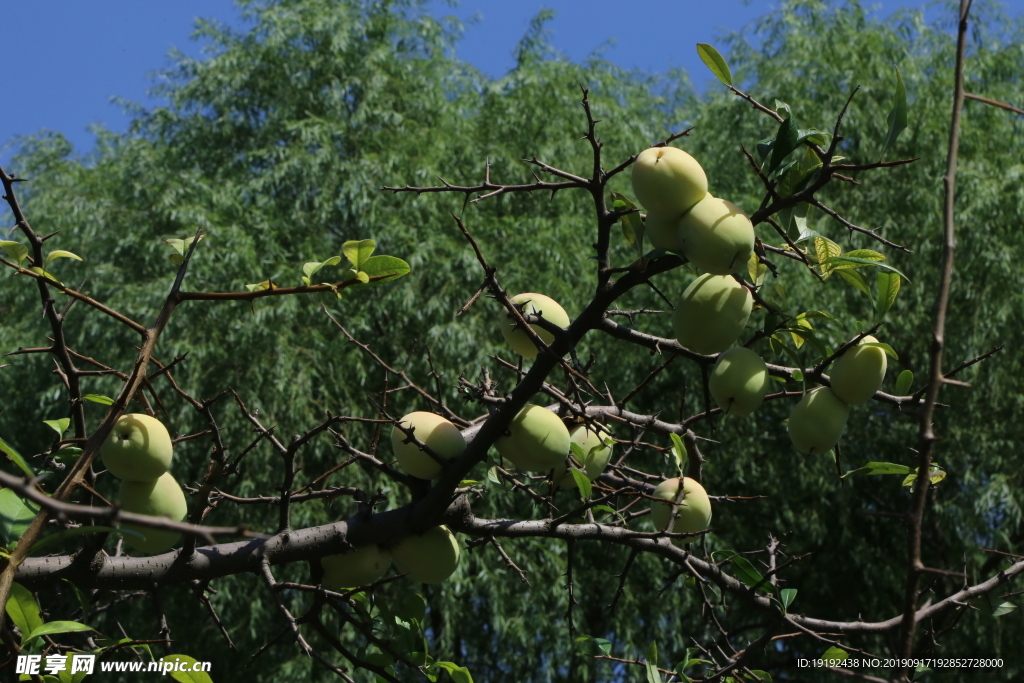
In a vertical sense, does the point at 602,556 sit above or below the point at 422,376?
below

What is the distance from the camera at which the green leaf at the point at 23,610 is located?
884 millimetres

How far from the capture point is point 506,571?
4.97 m

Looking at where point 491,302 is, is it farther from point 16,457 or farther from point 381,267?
point 16,457

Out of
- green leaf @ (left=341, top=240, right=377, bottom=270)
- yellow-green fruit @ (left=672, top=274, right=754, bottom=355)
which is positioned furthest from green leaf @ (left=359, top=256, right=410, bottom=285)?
yellow-green fruit @ (left=672, top=274, right=754, bottom=355)

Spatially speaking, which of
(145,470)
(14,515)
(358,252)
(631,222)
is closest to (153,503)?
(145,470)

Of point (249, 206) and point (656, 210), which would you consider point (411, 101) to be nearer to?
point (249, 206)

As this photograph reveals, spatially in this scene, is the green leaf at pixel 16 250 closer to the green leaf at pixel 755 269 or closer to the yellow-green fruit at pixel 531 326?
the yellow-green fruit at pixel 531 326

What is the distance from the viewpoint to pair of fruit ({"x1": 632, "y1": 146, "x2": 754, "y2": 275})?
2.78 feet

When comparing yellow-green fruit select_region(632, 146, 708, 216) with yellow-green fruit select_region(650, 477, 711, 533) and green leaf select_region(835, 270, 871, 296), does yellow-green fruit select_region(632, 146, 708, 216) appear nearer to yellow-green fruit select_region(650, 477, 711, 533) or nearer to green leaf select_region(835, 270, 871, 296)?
green leaf select_region(835, 270, 871, 296)

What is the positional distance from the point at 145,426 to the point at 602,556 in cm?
508

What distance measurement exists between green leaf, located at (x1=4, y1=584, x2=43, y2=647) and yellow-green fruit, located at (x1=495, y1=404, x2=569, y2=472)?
523mm

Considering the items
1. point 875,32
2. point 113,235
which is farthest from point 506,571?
point 875,32

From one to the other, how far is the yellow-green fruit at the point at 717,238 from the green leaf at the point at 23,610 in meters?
0.77

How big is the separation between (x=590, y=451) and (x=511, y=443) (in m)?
0.18
